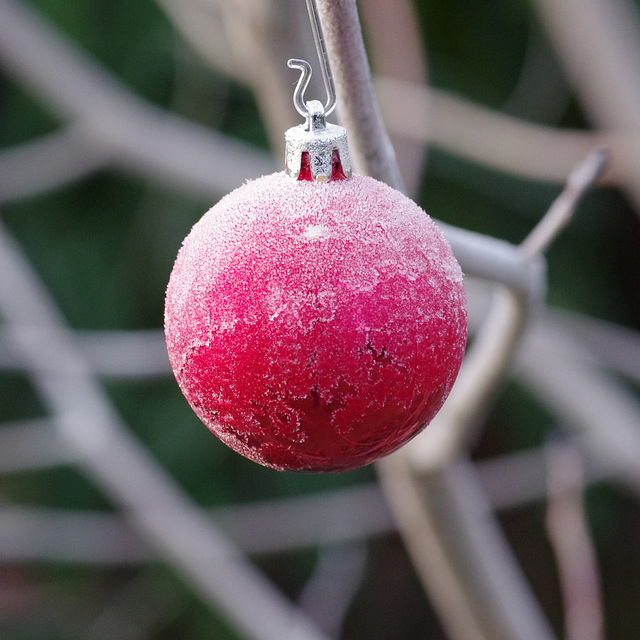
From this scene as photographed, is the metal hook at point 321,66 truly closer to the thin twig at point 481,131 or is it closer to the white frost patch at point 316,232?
the white frost patch at point 316,232

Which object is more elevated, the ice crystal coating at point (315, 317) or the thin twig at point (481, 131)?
the ice crystal coating at point (315, 317)

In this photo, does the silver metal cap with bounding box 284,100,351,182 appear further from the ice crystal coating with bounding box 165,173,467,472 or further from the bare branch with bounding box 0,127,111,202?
the bare branch with bounding box 0,127,111,202

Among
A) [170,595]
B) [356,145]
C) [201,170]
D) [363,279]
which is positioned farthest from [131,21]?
[363,279]

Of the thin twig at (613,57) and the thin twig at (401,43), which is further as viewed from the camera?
the thin twig at (401,43)

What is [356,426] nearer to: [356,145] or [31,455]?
[356,145]

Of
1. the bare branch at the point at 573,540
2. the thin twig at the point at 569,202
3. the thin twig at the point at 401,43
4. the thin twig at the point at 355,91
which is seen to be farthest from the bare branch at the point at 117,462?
the thin twig at the point at 355,91

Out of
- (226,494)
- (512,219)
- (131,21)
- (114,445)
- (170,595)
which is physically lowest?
(170,595)

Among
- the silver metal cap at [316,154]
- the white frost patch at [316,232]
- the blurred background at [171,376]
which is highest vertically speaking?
the silver metal cap at [316,154]

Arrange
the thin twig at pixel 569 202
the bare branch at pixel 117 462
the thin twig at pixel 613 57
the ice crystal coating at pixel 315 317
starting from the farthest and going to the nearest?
the bare branch at pixel 117 462 → the thin twig at pixel 613 57 → the thin twig at pixel 569 202 → the ice crystal coating at pixel 315 317

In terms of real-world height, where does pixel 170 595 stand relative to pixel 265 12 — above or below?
below
